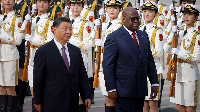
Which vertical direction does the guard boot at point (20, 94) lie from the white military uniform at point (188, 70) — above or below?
below

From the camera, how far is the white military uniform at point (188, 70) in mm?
10391

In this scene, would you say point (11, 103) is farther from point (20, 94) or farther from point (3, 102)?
point (20, 94)

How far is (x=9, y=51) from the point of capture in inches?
442

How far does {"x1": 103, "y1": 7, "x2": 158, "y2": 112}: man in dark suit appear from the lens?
791cm

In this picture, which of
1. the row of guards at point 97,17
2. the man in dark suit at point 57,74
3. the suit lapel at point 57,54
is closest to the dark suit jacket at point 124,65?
the man in dark suit at point 57,74

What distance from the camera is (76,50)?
759 cm

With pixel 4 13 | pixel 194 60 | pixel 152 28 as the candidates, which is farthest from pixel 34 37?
pixel 194 60

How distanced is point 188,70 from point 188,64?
102 millimetres

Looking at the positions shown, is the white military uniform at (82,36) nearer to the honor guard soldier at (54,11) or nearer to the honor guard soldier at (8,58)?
the honor guard soldier at (8,58)

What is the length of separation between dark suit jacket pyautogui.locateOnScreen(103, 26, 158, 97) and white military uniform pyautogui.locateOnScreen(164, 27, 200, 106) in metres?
2.51

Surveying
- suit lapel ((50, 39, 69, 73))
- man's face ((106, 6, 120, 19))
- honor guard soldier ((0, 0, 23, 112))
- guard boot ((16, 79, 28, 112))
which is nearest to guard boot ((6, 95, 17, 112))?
honor guard soldier ((0, 0, 23, 112))

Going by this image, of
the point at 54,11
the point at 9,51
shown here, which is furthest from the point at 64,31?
the point at 54,11

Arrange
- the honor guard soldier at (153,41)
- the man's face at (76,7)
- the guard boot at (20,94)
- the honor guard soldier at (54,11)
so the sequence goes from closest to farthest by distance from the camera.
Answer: the honor guard soldier at (153,41) → the man's face at (76,7) → the guard boot at (20,94) → the honor guard soldier at (54,11)

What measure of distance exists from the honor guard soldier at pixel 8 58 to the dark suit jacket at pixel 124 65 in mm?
3582
